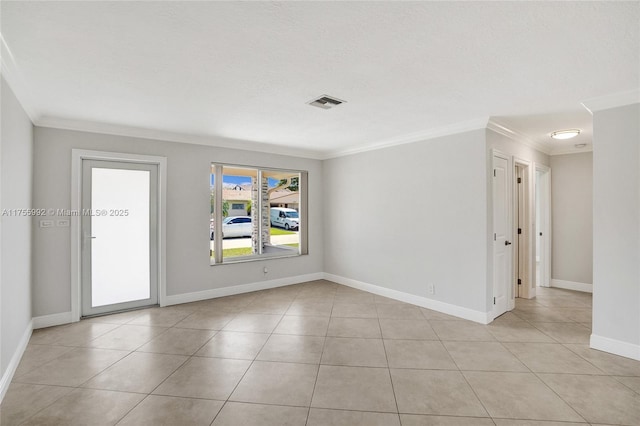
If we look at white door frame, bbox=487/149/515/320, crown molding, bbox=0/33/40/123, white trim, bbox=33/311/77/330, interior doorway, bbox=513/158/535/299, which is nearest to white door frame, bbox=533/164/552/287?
interior doorway, bbox=513/158/535/299

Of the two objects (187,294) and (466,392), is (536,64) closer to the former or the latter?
(466,392)

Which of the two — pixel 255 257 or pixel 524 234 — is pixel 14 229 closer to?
pixel 255 257

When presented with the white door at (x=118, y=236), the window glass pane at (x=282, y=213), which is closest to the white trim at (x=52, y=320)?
the white door at (x=118, y=236)

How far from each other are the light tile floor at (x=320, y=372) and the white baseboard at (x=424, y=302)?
0.48 feet

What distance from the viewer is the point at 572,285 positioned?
5.43 metres

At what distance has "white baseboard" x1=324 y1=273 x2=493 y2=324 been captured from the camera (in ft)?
12.6

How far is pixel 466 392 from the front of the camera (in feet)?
7.71

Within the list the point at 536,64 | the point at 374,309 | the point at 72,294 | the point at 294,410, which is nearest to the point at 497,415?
the point at 294,410

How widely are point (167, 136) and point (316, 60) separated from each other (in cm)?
309

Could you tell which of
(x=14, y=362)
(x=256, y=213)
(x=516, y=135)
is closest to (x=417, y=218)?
(x=516, y=135)

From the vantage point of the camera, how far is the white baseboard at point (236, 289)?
4589mm

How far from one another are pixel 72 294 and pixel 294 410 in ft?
11.2

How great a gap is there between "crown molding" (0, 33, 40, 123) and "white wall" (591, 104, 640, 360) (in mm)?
5117

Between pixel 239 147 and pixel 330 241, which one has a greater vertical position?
pixel 239 147
